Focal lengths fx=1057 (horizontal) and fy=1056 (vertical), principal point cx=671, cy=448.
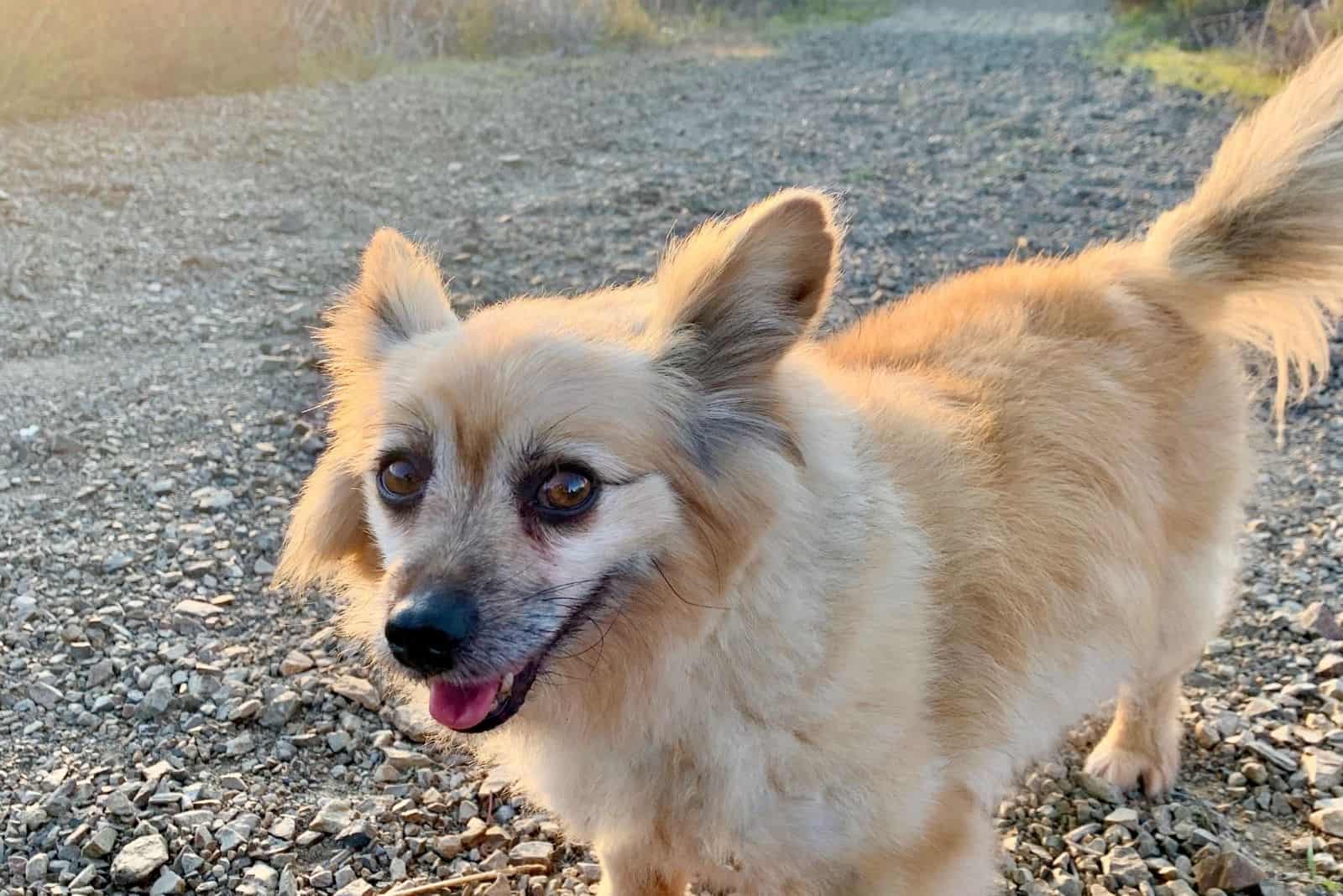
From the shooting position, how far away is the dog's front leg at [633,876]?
266cm

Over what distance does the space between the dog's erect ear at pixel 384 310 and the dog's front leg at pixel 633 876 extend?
1423 mm

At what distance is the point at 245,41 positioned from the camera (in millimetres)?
12688

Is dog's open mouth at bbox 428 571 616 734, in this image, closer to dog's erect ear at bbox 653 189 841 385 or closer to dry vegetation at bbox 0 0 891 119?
dog's erect ear at bbox 653 189 841 385

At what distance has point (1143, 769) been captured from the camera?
11.5ft

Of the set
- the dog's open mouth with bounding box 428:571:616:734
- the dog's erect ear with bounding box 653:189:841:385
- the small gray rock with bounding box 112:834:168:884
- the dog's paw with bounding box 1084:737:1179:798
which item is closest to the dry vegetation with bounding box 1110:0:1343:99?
the dog's paw with bounding box 1084:737:1179:798

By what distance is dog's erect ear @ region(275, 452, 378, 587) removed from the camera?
2.67 m

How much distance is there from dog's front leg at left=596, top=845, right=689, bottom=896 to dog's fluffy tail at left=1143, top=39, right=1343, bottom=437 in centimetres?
226

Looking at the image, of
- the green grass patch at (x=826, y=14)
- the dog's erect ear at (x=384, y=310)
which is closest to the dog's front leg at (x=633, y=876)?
the dog's erect ear at (x=384, y=310)

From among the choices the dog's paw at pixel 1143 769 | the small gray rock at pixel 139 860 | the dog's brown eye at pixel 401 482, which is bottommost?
the dog's paw at pixel 1143 769

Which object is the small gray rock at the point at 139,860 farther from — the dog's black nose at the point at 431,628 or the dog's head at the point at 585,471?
the dog's black nose at the point at 431,628

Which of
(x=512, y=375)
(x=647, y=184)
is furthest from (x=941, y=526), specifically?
(x=647, y=184)

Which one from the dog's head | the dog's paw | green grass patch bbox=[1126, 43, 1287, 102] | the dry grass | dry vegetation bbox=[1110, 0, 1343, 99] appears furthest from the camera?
dry vegetation bbox=[1110, 0, 1343, 99]

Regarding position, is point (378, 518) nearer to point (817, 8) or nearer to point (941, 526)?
point (941, 526)

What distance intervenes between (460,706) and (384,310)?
3.63 feet
